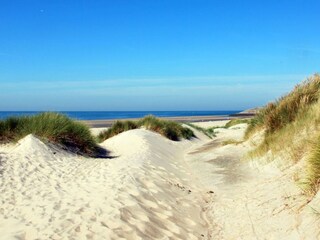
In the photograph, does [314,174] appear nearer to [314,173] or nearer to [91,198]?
[314,173]

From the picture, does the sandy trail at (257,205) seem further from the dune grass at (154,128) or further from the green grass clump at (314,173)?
the dune grass at (154,128)

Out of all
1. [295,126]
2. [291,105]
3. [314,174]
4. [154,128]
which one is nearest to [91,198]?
[314,174]

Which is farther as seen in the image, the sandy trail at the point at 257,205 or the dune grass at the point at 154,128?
the dune grass at the point at 154,128

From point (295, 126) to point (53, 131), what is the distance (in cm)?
667

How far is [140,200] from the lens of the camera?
286 inches

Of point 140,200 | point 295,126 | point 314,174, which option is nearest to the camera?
point 314,174

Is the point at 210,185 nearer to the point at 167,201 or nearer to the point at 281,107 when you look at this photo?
the point at 167,201

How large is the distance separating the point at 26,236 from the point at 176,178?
5.41 m

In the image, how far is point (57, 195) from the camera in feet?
23.4

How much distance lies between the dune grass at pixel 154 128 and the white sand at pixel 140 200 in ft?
31.6

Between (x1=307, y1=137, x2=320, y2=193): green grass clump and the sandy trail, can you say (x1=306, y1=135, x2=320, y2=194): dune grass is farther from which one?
the sandy trail

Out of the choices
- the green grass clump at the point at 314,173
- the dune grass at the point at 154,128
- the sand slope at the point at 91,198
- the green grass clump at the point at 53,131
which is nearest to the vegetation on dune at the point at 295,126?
the green grass clump at the point at 314,173

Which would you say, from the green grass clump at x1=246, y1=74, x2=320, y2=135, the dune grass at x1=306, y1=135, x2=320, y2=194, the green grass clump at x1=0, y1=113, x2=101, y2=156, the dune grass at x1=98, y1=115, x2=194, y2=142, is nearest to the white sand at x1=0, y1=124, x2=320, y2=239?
→ the dune grass at x1=306, y1=135, x2=320, y2=194

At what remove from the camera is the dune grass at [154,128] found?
69.5 feet
